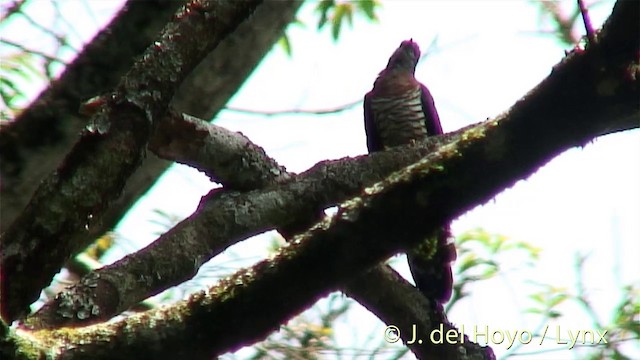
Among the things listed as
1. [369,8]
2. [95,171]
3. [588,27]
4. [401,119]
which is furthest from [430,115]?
[588,27]

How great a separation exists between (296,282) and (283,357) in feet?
8.58

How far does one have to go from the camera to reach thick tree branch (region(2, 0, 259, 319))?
6.63 ft

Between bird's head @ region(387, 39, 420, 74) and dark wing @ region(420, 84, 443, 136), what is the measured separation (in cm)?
38

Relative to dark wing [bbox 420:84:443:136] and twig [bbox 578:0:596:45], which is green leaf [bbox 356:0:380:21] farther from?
twig [bbox 578:0:596:45]

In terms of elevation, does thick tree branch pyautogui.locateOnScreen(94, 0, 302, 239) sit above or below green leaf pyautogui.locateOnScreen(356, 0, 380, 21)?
below

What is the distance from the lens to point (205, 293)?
67.6 inches

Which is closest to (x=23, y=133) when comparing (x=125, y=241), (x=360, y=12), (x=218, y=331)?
(x=125, y=241)

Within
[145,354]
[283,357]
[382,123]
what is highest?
[382,123]

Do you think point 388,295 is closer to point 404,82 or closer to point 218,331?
point 218,331

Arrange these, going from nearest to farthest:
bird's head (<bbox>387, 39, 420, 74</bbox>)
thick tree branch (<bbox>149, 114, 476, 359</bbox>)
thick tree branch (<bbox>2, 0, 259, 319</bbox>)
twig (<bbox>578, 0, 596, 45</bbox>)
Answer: twig (<bbox>578, 0, 596, 45</bbox>)
thick tree branch (<bbox>2, 0, 259, 319</bbox>)
thick tree branch (<bbox>149, 114, 476, 359</bbox>)
bird's head (<bbox>387, 39, 420, 74</bbox>)

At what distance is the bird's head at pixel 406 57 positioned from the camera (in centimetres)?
501

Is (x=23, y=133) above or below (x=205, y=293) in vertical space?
above

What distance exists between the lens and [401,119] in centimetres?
455

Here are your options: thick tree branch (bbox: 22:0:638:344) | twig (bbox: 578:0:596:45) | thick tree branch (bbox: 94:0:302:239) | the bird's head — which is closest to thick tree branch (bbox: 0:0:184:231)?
thick tree branch (bbox: 94:0:302:239)
